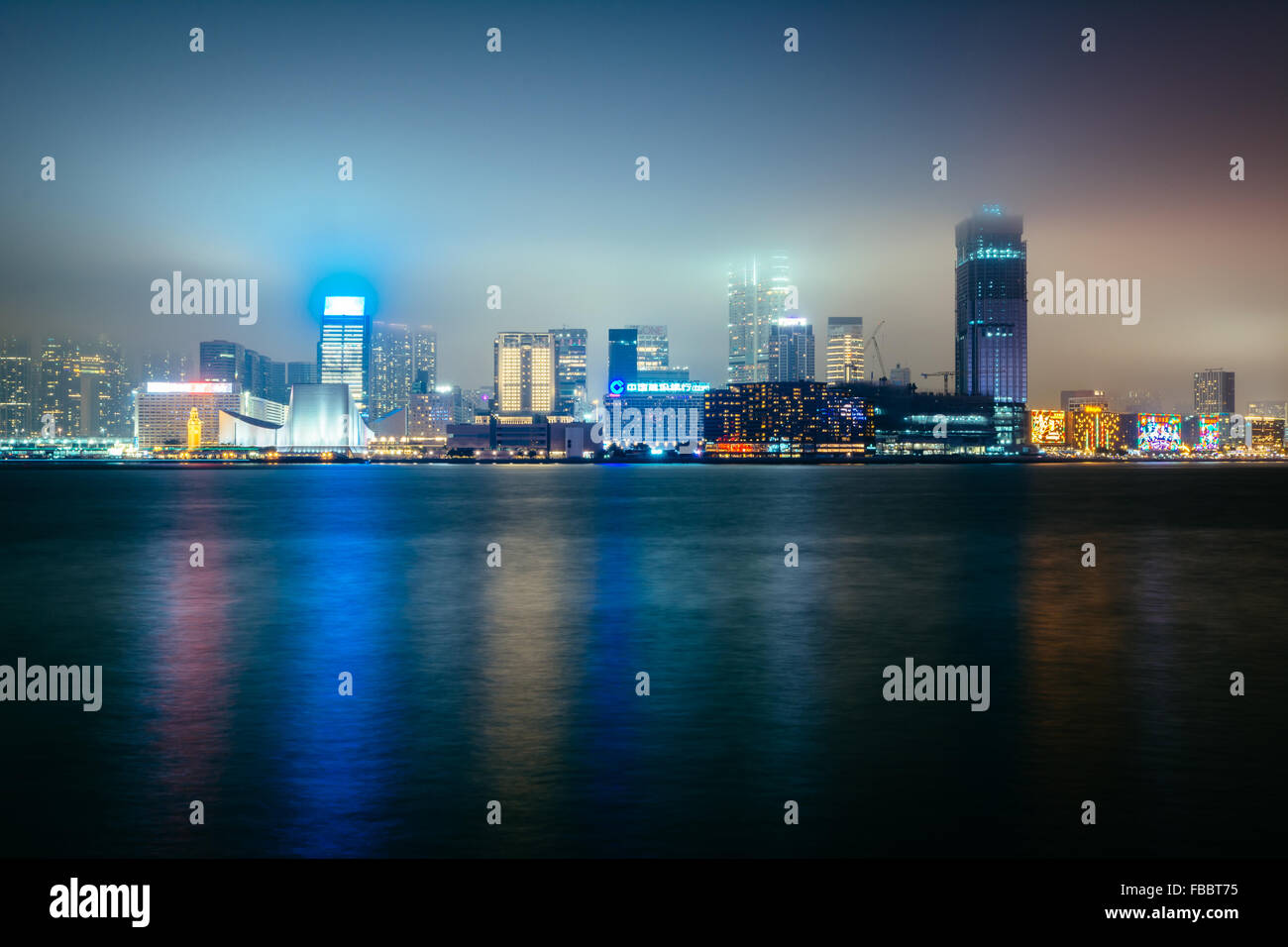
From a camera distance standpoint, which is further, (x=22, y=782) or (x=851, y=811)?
(x=22, y=782)

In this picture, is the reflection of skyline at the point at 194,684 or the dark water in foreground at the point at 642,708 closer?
the dark water in foreground at the point at 642,708

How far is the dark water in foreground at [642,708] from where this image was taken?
1498cm

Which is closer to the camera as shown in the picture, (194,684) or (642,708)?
(642,708)

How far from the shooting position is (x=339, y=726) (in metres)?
21.0

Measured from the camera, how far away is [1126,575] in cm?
5103

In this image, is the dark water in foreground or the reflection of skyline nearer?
the dark water in foreground

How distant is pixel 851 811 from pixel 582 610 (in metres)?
24.0

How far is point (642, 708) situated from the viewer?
2250 cm

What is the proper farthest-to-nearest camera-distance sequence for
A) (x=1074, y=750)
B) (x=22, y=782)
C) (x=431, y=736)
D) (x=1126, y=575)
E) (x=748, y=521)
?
(x=748, y=521)
(x=1126, y=575)
(x=431, y=736)
(x=1074, y=750)
(x=22, y=782)

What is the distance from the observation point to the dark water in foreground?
49.2ft

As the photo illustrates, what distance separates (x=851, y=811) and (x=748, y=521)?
76508 mm
